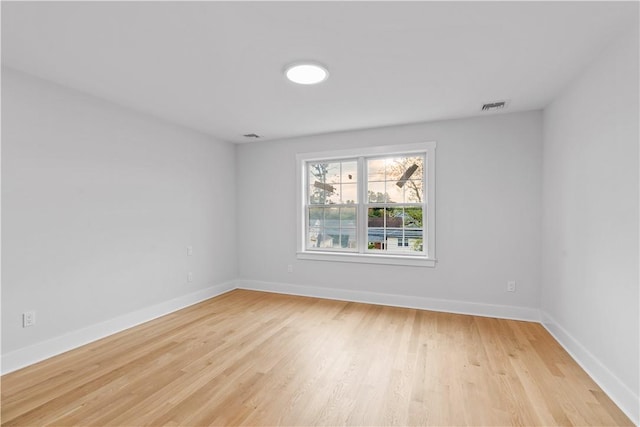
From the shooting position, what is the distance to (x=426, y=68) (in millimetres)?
2459

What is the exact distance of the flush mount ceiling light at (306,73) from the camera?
7.85ft

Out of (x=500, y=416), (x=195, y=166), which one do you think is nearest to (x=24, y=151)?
(x=195, y=166)

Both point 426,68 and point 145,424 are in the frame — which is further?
point 426,68

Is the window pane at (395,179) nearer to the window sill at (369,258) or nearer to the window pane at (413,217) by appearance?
the window pane at (413,217)

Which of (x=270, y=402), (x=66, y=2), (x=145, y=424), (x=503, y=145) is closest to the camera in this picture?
(x=66, y=2)

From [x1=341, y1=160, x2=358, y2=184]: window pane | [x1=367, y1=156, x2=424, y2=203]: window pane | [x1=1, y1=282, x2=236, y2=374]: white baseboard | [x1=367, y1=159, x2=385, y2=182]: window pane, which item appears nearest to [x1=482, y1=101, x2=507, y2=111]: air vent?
[x1=367, y1=156, x2=424, y2=203]: window pane

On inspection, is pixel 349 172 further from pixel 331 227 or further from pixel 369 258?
pixel 369 258

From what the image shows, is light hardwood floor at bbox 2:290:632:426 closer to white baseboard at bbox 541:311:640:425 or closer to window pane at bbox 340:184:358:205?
white baseboard at bbox 541:311:640:425

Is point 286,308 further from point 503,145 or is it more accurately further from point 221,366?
point 503,145

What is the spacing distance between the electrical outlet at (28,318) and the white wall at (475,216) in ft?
10.3

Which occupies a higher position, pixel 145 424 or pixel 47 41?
pixel 47 41

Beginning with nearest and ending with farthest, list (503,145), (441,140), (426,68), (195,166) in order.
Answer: (426,68), (503,145), (441,140), (195,166)

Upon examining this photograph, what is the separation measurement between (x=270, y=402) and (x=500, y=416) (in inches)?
58.2

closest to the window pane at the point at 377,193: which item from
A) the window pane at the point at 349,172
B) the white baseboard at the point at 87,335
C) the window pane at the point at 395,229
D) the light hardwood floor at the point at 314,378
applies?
the window pane at the point at 395,229
